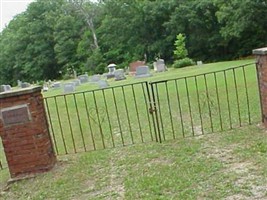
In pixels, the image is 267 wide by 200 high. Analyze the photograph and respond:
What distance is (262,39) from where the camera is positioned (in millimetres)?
35406

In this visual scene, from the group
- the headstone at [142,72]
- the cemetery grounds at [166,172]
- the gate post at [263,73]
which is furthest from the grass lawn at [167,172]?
the headstone at [142,72]

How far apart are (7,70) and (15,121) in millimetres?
52467

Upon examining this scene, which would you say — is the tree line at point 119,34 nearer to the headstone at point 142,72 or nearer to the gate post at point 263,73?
the headstone at point 142,72

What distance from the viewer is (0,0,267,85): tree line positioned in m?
34.5

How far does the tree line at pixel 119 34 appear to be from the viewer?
34.5 metres

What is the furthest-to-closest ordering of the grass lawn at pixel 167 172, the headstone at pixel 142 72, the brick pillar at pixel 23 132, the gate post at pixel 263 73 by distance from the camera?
1. the headstone at pixel 142 72
2. the gate post at pixel 263 73
3. the brick pillar at pixel 23 132
4. the grass lawn at pixel 167 172

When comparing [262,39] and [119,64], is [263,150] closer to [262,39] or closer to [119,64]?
[262,39]

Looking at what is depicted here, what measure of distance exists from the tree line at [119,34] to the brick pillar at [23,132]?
28.0 m

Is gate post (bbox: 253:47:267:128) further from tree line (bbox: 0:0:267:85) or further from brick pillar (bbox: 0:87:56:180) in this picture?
tree line (bbox: 0:0:267:85)

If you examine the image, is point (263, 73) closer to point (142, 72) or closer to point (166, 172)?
point (166, 172)

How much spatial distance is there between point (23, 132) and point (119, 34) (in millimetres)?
41135

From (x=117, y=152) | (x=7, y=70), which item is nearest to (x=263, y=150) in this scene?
(x=117, y=152)

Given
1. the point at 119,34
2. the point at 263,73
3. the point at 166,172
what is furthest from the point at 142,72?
the point at 119,34

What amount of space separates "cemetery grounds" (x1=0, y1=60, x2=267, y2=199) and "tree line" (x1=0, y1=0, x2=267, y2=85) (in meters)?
27.1
